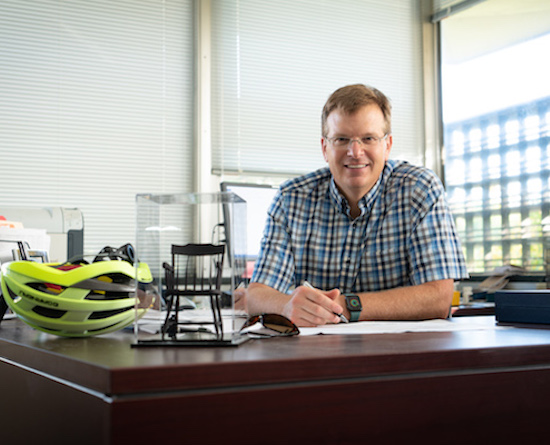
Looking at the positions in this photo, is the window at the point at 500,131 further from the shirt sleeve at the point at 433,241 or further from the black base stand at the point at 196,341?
the black base stand at the point at 196,341

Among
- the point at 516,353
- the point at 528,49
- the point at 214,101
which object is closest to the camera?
the point at 516,353

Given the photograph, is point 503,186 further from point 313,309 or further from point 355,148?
point 313,309

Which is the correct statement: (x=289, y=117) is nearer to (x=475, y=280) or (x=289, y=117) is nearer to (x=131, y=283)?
(x=475, y=280)

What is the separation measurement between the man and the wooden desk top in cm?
87

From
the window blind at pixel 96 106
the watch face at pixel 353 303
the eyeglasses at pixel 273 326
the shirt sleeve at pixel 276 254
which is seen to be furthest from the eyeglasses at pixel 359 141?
the window blind at pixel 96 106

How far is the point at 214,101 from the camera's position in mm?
3994

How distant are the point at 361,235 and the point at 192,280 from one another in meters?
1.12

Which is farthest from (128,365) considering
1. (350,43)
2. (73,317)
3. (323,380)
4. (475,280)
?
(350,43)

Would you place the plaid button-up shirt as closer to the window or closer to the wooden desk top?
the wooden desk top

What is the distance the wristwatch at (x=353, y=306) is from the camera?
1.41m

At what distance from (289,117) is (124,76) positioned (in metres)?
1.09

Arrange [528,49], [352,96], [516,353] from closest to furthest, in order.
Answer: [516,353], [352,96], [528,49]

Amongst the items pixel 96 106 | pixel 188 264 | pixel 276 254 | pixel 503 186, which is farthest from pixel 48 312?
pixel 503 186

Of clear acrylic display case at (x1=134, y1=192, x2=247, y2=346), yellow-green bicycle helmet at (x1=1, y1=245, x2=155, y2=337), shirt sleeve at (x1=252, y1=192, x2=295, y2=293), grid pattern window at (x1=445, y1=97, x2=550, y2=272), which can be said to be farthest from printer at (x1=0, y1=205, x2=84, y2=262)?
grid pattern window at (x1=445, y1=97, x2=550, y2=272)
